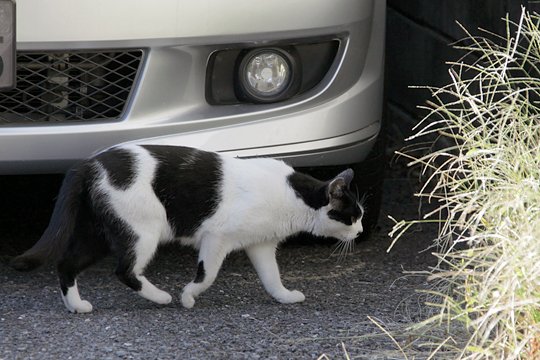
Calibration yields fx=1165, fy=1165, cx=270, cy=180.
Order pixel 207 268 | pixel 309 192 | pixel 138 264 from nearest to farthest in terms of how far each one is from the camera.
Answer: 1. pixel 138 264
2. pixel 207 268
3. pixel 309 192

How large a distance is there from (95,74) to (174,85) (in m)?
0.28

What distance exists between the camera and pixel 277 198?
3994 mm

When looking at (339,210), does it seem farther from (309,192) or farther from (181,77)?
(181,77)

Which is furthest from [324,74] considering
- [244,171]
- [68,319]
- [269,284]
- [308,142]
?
[68,319]

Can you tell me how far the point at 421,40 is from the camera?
650 centimetres

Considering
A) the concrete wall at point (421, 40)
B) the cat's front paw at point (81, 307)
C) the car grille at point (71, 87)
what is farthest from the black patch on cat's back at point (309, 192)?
the concrete wall at point (421, 40)

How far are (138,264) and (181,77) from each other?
0.71m

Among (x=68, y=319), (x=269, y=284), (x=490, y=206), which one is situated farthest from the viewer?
(x=269, y=284)

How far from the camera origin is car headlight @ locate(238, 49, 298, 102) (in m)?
4.18

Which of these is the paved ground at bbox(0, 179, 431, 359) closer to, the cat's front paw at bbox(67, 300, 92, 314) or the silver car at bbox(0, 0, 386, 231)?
the cat's front paw at bbox(67, 300, 92, 314)

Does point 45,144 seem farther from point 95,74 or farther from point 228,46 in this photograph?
point 228,46

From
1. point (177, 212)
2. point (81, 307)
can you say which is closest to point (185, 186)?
point (177, 212)

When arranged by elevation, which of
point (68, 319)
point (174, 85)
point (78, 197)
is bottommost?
point (68, 319)

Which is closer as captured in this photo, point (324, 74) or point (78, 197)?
point (78, 197)
